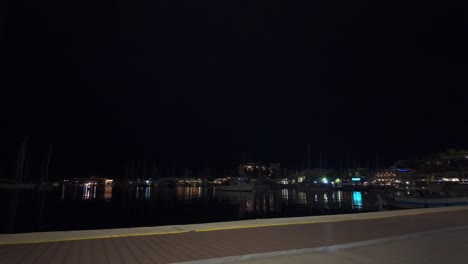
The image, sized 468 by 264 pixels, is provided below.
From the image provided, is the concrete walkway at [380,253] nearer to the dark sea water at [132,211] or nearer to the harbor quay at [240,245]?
the harbor quay at [240,245]

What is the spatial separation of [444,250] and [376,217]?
7676mm

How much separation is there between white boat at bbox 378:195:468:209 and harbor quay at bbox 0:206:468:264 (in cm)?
3960

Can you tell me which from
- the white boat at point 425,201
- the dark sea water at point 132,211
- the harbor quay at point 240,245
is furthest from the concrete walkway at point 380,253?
the white boat at point 425,201

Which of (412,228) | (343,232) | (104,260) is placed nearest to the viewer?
(104,260)

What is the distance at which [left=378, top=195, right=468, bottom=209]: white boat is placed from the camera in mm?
45453

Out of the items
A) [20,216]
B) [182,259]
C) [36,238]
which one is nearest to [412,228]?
[182,259]

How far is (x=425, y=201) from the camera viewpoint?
4825 cm

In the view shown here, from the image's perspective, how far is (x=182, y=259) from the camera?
7.32 m

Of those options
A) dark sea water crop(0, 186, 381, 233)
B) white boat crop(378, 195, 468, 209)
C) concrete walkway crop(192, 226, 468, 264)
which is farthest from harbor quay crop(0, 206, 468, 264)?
white boat crop(378, 195, 468, 209)

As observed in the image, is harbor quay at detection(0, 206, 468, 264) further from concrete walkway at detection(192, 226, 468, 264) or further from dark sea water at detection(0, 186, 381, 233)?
dark sea water at detection(0, 186, 381, 233)

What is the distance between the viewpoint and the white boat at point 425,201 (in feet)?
149

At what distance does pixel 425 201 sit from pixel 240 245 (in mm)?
48000

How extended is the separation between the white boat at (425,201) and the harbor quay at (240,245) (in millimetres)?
39603

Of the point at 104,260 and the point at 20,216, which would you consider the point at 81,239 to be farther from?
the point at 20,216
